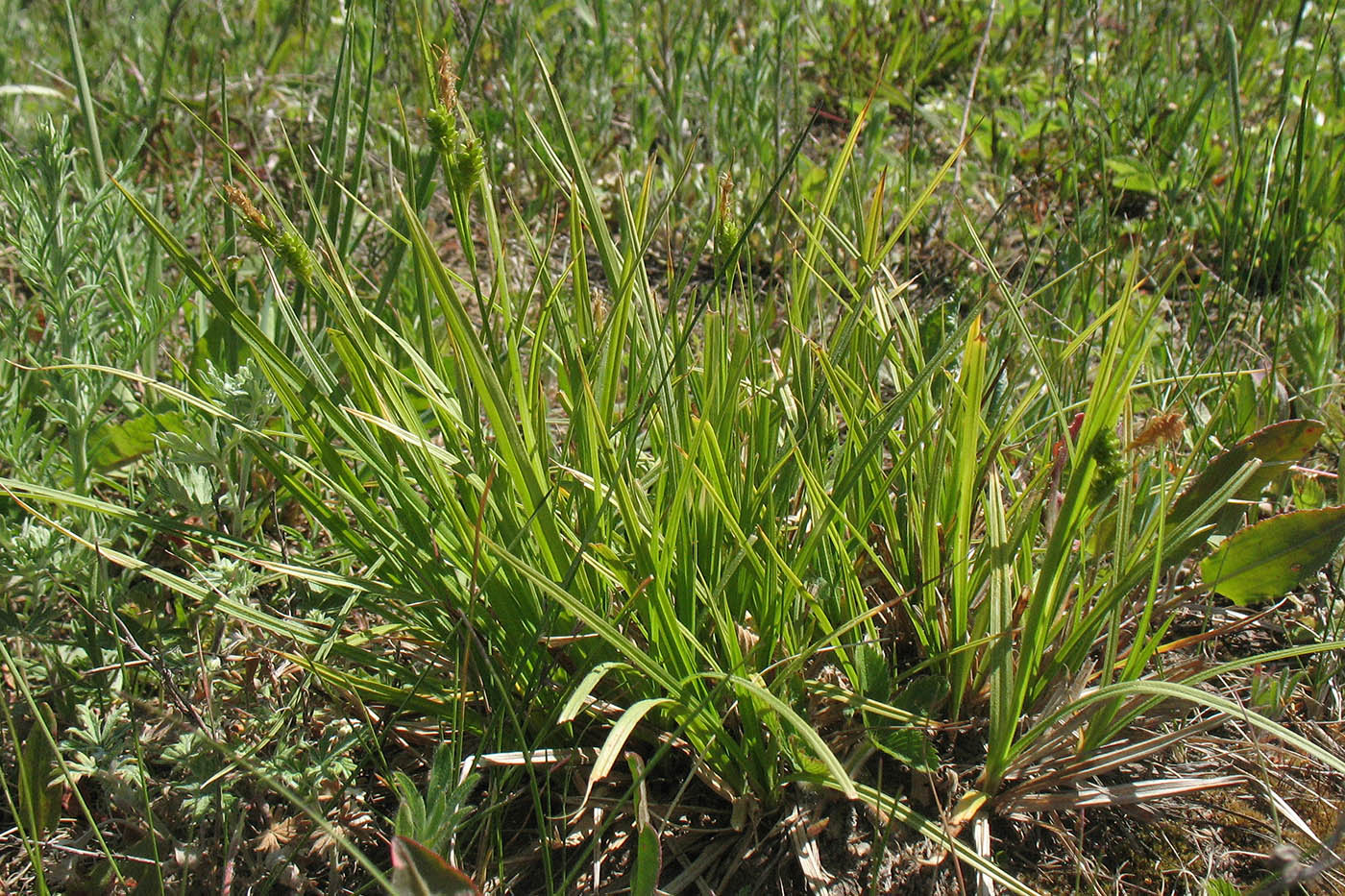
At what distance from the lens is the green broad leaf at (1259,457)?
47.6 inches

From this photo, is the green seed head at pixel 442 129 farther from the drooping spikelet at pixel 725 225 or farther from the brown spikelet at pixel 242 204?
the drooping spikelet at pixel 725 225

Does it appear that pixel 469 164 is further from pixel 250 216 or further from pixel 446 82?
pixel 250 216

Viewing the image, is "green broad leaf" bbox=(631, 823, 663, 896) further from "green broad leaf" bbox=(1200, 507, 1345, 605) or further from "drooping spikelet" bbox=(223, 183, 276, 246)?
"green broad leaf" bbox=(1200, 507, 1345, 605)

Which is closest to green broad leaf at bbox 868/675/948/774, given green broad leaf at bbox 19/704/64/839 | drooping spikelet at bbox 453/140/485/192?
drooping spikelet at bbox 453/140/485/192

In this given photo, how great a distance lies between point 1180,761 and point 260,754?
1136mm

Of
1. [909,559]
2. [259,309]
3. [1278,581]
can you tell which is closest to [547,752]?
[909,559]

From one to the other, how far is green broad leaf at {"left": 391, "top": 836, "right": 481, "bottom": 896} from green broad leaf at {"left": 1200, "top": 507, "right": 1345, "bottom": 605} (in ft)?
3.04

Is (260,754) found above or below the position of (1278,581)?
below

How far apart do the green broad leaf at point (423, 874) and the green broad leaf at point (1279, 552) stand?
93 cm

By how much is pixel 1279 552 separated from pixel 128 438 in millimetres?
1661

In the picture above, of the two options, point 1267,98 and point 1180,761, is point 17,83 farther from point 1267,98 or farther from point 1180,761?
point 1267,98

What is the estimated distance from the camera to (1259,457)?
1241 mm

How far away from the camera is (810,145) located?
2889mm

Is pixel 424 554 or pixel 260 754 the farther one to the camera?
pixel 260 754
